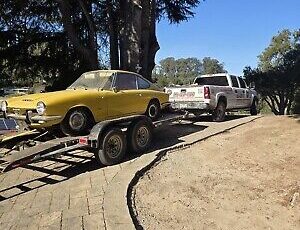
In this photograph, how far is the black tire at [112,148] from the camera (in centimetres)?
751

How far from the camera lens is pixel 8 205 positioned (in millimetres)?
5922

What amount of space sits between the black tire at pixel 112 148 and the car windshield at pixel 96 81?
1302 mm

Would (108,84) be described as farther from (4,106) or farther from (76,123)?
(4,106)

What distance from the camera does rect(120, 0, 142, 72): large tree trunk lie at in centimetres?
1573

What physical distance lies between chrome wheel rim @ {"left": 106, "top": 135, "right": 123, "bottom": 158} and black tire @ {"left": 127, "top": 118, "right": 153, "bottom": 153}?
511 millimetres

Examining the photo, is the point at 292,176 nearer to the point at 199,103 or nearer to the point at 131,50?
the point at 199,103

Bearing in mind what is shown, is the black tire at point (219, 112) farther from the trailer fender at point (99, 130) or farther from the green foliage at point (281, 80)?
the green foliage at point (281, 80)

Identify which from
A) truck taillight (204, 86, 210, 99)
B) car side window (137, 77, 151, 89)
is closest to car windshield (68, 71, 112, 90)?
car side window (137, 77, 151, 89)

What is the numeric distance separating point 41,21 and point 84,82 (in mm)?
13257

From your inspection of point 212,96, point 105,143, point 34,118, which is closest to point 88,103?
point 105,143

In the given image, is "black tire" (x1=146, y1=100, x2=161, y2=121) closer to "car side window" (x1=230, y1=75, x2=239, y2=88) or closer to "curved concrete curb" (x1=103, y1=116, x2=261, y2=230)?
"curved concrete curb" (x1=103, y1=116, x2=261, y2=230)

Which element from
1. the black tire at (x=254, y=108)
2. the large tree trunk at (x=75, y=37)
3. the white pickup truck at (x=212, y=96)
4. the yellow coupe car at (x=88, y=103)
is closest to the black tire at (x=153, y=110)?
the yellow coupe car at (x=88, y=103)

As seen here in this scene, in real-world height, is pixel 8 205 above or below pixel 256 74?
below

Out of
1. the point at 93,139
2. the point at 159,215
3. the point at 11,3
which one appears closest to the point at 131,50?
the point at 11,3
